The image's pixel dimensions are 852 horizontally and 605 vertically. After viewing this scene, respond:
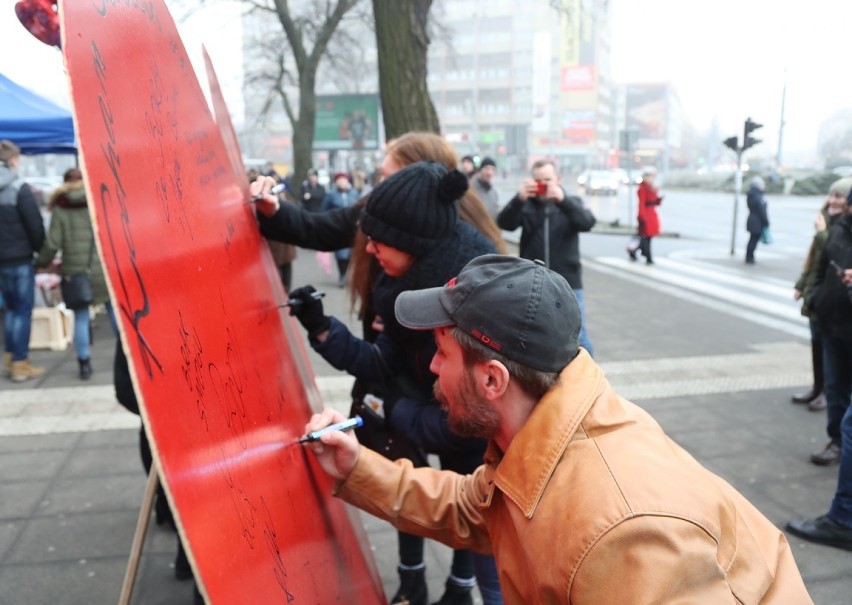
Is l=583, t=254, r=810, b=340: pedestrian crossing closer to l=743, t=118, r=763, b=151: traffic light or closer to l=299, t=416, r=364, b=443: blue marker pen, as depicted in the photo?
l=743, t=118, r=763, b=151: traffic light

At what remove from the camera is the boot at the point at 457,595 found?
8.93 feet

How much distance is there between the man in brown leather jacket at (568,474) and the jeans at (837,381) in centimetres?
333

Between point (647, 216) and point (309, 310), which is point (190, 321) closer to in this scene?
point (309, 310)

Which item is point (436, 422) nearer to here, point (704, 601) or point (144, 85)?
point (704, 601)

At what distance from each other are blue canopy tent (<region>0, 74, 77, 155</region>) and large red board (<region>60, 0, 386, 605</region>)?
17.4ft

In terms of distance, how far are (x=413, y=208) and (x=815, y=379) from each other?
4.27 meters

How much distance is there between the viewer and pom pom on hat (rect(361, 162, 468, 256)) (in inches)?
81.8

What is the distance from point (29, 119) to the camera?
6.00 metres

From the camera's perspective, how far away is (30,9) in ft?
6.79

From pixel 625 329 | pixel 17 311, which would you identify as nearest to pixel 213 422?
pixel 17 311

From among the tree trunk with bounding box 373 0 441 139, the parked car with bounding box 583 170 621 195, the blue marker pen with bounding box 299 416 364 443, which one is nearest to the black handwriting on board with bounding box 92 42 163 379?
the blue marker pen with bounding box 299 416 364 443

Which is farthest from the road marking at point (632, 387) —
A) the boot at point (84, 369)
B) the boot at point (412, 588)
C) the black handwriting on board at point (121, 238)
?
the black handwriting on board at point (121, 238)

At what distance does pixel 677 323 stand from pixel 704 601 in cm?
748

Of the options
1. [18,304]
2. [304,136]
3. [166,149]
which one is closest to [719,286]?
[18,304]
